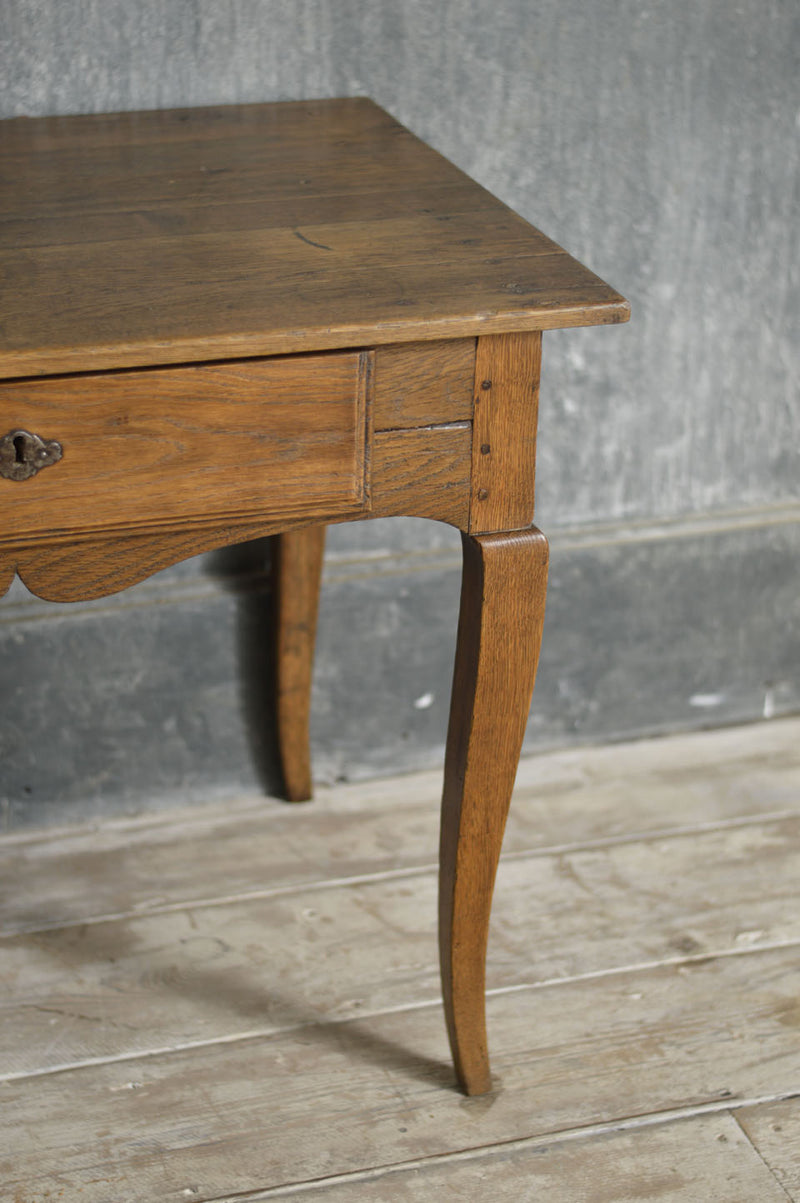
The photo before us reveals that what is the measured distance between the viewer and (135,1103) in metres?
1.30

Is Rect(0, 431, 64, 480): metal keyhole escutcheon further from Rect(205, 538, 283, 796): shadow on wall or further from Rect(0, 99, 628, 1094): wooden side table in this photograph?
Rect(205, 538, 283, 796): shadow on wall

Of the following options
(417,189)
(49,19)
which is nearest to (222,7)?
(49,19)

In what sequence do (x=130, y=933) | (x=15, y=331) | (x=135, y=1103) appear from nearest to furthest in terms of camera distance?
(x=15, y=331) → (x=135, y=1103) → (x=130, y=933)

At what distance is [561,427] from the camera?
1.69 m

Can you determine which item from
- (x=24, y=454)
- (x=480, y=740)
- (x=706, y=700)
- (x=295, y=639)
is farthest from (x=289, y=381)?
(x=706, y=700)

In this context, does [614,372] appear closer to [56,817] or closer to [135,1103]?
[56,817]

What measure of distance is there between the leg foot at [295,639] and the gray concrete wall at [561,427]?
5 cm

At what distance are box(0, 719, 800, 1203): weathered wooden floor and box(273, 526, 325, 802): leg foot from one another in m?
0.08

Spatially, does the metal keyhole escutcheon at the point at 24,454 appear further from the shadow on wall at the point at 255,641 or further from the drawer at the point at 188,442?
the shadow on wall at the point at 255,641

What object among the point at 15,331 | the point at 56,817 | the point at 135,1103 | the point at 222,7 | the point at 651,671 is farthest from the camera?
the point at 651,671

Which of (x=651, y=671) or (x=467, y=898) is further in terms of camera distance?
(x=651, y=671)

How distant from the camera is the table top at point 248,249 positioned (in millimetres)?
907

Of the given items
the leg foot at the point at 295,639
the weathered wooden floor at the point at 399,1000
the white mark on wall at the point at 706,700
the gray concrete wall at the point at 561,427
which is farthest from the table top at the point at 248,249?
the white mark on wall at the point at 706,700

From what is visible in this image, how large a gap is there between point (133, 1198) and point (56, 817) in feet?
1.90
